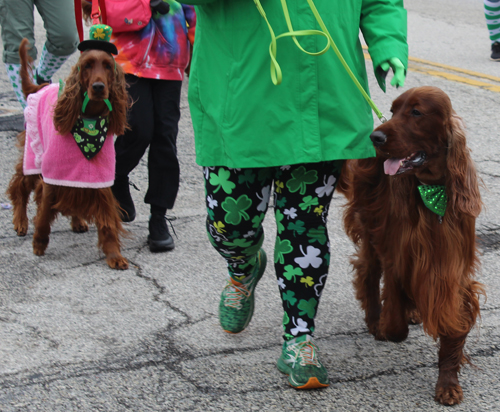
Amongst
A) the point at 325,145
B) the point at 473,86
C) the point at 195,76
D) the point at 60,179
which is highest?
the point at 195,76

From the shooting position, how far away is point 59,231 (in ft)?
13.7

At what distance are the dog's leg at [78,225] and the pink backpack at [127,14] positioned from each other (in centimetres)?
123

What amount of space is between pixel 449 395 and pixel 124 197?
8.01 ft

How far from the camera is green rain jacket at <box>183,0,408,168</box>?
2.28m

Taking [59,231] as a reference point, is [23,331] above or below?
above

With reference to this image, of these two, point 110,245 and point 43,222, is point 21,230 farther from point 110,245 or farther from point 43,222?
point 110,245

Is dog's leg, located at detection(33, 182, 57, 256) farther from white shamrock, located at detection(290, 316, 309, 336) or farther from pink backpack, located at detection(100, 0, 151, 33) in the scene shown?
white shamrock, located at detection(290, 316, 309, 336)

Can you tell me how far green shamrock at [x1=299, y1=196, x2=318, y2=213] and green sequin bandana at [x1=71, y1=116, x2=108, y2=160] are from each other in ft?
5.21

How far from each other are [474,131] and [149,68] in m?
3.39

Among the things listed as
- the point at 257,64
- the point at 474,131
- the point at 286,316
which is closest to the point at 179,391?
the point at 286,316

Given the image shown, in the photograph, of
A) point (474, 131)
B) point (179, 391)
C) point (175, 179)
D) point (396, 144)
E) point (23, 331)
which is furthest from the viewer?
point (474, 131)

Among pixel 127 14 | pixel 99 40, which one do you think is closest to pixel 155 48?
pixel 127 14

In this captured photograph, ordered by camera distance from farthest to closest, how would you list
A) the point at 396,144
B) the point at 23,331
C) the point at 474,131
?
the point at 474,131 → the point at 23,331 → the point at 396,144

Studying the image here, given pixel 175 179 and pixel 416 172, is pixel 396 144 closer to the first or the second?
pixel 416 172
